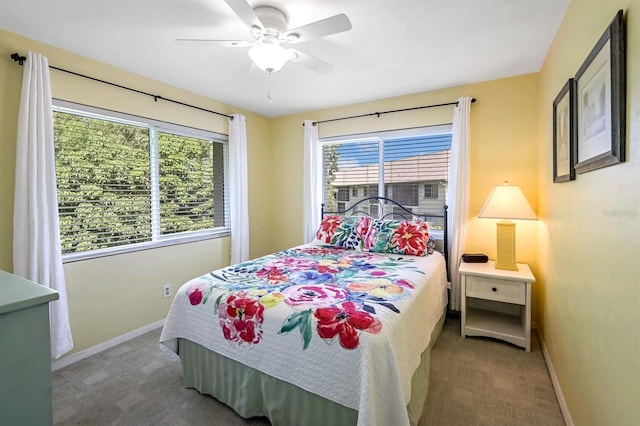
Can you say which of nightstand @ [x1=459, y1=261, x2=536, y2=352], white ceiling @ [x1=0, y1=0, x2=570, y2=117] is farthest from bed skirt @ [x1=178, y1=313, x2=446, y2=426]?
white ceiling @ [x1=0, y1=0, x2=570, y2=117]

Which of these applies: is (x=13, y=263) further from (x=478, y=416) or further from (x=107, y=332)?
(x=478, y=416)

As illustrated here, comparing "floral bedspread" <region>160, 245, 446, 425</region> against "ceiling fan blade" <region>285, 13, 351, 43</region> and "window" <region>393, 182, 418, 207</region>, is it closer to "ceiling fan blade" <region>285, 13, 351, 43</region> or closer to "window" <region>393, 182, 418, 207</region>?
"window" <region>393, 182, 418, 207</region>

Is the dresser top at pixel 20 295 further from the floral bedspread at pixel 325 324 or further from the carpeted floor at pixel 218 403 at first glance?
the carpeted floor at pixel 218 403

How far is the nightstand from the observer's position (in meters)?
2.41

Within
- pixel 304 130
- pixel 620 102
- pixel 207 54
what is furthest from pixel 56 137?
pixel 620 102

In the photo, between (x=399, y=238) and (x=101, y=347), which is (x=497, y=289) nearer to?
(x=399, y=238)

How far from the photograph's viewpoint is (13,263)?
6.71 ft

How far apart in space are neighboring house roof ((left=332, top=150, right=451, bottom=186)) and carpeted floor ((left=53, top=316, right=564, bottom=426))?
5.68ft

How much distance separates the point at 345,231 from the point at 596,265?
211 centimetres

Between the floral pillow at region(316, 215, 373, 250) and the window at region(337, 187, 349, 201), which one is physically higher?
the window at region(337, 187, 349, 201)

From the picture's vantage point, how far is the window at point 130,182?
2.38m

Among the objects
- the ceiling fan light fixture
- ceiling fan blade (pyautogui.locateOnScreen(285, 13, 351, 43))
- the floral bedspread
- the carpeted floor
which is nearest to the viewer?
the floral bedspread

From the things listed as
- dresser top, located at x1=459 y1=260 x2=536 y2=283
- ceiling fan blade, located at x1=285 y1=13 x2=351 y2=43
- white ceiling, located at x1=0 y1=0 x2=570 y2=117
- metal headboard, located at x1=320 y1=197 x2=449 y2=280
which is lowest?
dresser top, located at x1=459 y1=260 x2=536 y2=283

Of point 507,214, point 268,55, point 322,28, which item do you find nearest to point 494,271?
point 507,214
